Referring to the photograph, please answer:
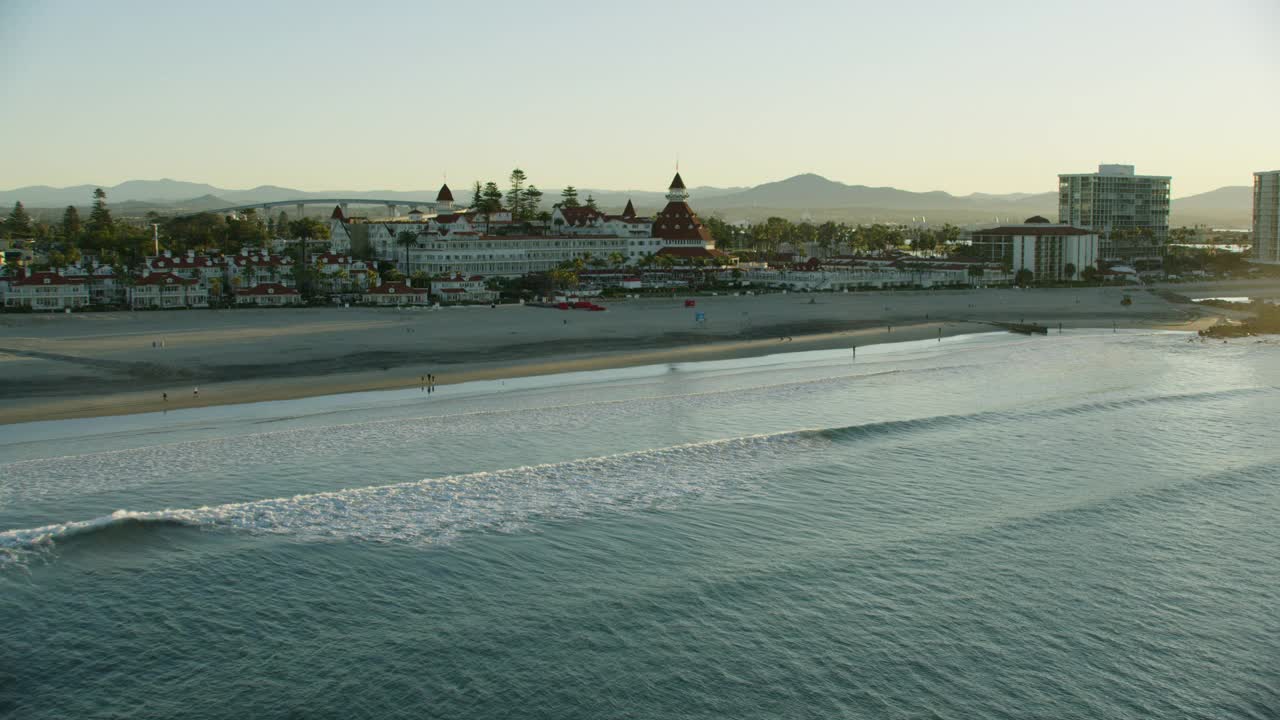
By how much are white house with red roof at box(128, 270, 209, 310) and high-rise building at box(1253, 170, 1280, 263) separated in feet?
361

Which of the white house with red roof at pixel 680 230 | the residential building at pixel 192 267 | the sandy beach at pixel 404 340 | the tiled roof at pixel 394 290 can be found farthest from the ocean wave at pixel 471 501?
the white house with red roof at pixel 680 230

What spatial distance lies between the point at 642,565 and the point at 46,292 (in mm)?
50802

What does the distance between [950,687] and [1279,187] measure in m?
126

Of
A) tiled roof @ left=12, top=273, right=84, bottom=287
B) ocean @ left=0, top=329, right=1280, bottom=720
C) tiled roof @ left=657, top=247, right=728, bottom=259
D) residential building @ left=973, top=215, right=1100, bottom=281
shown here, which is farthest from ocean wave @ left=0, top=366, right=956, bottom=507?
residential building @ left=973, top=215, right=1100, bottom=281

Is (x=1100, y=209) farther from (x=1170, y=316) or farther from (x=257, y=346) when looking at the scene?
(x=257, y=346)

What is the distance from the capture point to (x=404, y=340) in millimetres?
41781

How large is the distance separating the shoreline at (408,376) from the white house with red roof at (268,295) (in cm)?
2559

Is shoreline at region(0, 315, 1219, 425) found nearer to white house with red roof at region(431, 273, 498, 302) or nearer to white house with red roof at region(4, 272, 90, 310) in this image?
white house with red roof at region(431, 273, 498, 302)

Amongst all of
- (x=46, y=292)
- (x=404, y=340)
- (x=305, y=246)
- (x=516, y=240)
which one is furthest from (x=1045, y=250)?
(x=46, y=292)

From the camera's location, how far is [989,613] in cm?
1330

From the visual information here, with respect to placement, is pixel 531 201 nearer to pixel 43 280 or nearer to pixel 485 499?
pixel 43 280

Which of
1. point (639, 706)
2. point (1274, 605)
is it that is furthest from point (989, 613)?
point (639, 706)

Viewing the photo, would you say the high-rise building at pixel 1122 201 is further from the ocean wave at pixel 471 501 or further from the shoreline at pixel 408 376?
the ocean wave at pixel 471 501

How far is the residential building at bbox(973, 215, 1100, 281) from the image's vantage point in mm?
94625
